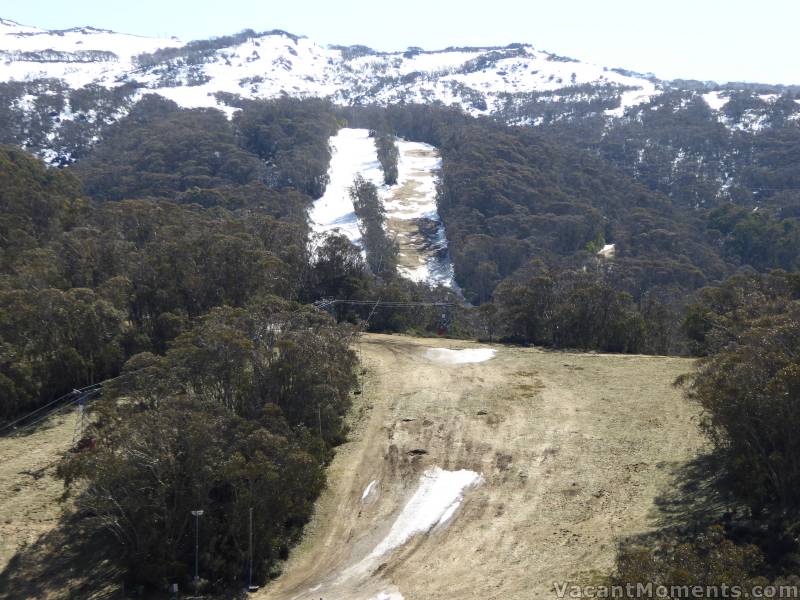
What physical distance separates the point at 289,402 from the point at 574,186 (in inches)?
3956

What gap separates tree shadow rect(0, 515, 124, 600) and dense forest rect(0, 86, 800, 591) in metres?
0.72

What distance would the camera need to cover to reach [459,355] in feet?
118

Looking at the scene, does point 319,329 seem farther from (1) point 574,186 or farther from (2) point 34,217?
(1) point 574,186

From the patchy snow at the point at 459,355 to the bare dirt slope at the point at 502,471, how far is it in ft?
3.05

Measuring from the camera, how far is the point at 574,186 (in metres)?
116

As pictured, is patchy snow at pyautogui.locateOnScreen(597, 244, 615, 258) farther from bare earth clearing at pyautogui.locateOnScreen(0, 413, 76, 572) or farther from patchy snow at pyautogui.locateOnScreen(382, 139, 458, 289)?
bare earth clearing at pyautogui.locateOnScreen(0, 413, 76, 572)

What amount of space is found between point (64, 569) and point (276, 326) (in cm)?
1027

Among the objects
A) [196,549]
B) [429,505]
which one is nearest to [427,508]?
[429,505]

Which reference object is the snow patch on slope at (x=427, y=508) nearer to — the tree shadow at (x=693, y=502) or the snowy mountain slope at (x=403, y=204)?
the tree shadow at (x=693, y=502)

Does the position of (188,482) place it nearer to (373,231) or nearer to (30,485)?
(30,485)

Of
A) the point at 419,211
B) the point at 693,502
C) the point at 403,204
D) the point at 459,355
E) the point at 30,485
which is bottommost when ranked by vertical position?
the point at 419,211

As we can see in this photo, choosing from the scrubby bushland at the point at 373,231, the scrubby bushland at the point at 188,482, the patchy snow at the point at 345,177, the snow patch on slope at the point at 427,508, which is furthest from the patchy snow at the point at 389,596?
the patchy snow at the point at 345,177

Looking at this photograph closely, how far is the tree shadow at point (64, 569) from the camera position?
17.1 meters

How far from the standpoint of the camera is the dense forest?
1714 centimetres
